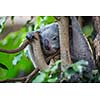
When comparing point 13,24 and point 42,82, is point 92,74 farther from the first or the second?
point 13,24

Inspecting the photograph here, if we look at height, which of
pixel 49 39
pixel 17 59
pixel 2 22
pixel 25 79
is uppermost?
pixel 2 22

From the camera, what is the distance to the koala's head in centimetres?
160

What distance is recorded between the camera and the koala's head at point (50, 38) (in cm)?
160

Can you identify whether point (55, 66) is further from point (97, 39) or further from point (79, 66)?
point (97, 39)

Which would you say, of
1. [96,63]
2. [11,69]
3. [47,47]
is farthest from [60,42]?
[11,69]

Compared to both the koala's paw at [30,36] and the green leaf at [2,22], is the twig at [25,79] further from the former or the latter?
the green leaf at [2,22]

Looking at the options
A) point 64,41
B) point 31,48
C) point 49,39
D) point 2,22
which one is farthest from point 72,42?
point 2,22

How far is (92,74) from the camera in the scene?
158 cm

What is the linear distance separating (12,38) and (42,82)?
0.37 meters

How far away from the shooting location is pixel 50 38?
1607 mm

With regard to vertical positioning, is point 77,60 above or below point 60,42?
below
